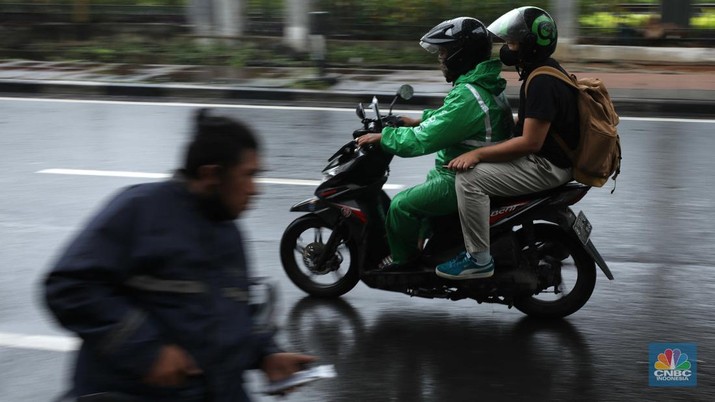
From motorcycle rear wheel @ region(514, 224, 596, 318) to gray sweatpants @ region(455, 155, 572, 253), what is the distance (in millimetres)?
322

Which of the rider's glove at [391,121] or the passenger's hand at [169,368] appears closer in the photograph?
the passenger's hand at [169,368]

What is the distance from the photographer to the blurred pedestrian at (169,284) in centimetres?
204

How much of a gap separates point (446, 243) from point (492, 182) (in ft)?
1.57

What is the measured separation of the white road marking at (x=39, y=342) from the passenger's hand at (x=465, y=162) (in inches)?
81.2

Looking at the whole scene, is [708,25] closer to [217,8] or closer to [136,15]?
[217,8]

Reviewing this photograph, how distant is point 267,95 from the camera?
39.7 feet

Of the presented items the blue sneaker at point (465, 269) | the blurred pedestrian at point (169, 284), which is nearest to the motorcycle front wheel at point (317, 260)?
the blue sneaker at point (465, 269)

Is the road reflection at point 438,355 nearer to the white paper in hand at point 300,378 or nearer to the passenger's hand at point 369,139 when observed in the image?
the passenger's hand at point 369,139

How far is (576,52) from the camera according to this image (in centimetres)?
1397

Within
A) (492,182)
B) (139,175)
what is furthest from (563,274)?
(139,175)

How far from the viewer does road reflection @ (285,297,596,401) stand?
4.12 metres

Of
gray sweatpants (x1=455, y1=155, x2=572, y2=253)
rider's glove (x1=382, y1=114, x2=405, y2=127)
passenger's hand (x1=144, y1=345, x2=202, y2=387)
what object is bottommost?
gray sweatpants (x1=455, y1=155, x2=572, y2=253)

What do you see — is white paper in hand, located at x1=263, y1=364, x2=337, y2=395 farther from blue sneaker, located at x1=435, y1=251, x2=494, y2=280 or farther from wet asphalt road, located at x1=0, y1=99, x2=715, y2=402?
blue sneaker, located at x1=435, y1=251, x2=494, y2=280

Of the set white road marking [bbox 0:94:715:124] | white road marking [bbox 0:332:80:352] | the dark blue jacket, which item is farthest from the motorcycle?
white road marking [bbox 0:94:715:124]
